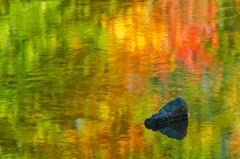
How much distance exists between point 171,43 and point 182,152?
458 centimetres

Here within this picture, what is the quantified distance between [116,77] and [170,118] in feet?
6.37

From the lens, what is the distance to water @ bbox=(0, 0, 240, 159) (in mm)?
7117

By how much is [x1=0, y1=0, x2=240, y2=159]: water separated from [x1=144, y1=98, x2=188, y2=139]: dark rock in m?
0.09

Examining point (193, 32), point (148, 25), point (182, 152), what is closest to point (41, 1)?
point (148, 25)

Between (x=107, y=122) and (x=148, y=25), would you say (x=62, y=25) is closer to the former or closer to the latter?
(x=148, y=25)

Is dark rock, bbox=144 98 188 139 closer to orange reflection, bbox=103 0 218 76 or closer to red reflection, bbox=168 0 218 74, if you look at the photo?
orange reflection, bbox=103 0 218 76

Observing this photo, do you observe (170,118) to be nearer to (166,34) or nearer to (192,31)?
(166,34)

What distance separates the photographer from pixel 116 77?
9.34 m

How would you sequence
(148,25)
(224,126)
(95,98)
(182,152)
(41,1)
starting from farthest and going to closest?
(41,1)
(148,25)
(95,98)
(224,126)
(182,152)

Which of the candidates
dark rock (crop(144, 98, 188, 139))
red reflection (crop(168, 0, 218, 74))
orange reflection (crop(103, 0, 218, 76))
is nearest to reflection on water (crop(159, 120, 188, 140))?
dark rock (crop(144, 98, 188, 139))

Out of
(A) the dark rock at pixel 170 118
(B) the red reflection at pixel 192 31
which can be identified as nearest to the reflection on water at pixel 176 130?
(A) the dark rock at pixel 170 118

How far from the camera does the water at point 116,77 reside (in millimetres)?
7117

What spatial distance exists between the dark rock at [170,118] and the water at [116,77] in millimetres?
89

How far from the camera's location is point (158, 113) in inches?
299
